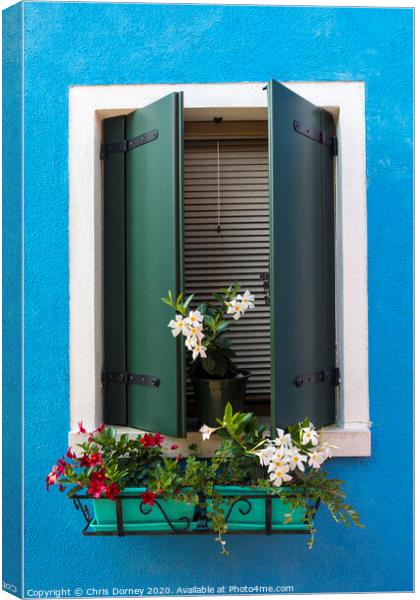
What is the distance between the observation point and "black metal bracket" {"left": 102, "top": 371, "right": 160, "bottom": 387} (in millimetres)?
2633

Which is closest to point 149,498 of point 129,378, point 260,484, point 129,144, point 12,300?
point 260,484

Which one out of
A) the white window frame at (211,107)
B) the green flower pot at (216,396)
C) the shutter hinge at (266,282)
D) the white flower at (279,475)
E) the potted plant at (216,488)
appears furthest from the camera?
the shutter hinge at (266,282)

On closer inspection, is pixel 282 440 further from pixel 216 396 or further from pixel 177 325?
pixel 177 325

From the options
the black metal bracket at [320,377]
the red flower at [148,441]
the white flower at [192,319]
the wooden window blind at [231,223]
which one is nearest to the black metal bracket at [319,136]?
the wooden window blind at [231,223]

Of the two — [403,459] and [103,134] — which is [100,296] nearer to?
[103,134]

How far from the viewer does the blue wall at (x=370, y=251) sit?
2.76 metres

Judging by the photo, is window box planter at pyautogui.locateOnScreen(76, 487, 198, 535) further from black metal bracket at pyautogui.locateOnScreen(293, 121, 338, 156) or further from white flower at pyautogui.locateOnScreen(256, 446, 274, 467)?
black metal bracket at pyautogui.locateOnScreen(293, 121, 338, 156)

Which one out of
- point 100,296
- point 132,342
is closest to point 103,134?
point 100,296

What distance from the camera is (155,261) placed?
8.64 feet

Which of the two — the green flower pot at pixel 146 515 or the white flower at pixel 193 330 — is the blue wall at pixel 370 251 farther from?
the white flower at pixel 193 330

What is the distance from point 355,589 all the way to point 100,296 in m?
1.88

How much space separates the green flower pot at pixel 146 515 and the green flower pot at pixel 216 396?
39cm

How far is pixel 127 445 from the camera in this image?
8.16ft

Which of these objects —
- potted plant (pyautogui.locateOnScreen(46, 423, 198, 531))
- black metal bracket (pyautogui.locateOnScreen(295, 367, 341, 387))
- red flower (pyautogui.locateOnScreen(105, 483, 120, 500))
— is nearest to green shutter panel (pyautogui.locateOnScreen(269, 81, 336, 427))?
black metal bracket (pyautogui.locateOnScreen(295, 367, 341, 387))
